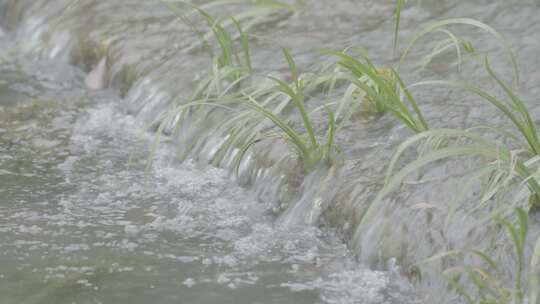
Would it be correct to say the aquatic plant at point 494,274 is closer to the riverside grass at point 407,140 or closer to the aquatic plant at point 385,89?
the riverside grass at point 407,140

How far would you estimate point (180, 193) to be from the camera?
397 centimetres

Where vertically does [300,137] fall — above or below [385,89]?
below

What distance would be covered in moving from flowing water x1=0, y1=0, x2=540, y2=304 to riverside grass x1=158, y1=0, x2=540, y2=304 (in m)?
0.10

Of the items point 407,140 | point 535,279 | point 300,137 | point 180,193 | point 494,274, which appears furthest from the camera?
point 180,193

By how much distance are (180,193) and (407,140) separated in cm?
123

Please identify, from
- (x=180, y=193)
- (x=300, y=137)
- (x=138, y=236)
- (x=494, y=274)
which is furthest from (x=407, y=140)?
(x=180, y=193)

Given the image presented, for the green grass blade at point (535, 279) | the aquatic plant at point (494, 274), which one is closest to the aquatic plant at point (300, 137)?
the aquatic plant at point (494, 274)

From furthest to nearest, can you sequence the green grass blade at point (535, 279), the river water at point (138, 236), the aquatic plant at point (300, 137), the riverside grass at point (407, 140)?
the aquatic plant at point (300, 137)
the river water at point (138, 236)
the riverside grass at point (407, 140)
the green grass blade at point (535, 279)

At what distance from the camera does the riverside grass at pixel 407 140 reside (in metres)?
2.82

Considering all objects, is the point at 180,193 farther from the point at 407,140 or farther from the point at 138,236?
the point at 407,140

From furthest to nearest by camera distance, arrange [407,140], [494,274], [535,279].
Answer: [407,140] → [494,274] → [535,279]

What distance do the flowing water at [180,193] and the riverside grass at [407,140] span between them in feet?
0.33

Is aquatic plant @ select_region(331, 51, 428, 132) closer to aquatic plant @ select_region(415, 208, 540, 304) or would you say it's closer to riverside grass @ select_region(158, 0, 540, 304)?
riverside grass @ select_region(158, 0, 540, 304)

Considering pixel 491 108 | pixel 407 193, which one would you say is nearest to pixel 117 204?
pixel 407 193
